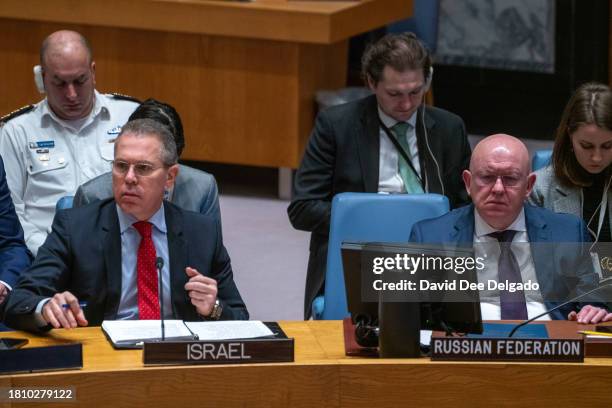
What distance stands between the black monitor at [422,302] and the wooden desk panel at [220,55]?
4.38 meters

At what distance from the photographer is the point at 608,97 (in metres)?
4.53

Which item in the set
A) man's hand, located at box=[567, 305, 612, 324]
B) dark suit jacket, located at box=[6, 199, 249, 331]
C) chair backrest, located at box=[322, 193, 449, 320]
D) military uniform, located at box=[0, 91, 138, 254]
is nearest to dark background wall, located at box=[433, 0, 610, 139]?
military uniform, located at box=[0, 91, 138, 254]

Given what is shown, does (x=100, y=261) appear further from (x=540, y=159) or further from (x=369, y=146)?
(x=540, y=159)

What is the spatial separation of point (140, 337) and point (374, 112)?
1851mm

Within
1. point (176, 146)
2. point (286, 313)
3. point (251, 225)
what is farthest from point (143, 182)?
point (251, 225)

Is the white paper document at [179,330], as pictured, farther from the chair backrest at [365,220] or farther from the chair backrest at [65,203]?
the chair backrest at [65,203]

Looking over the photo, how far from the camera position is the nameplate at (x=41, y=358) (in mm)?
3141

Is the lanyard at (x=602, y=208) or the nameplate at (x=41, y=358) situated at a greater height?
the lanyard at (x=602, y=208)

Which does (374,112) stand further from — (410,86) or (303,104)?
(303,104)

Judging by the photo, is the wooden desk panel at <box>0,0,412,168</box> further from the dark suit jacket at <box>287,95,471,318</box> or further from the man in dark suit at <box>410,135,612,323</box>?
the man in dark suit at <box>410,135,612,323</box>

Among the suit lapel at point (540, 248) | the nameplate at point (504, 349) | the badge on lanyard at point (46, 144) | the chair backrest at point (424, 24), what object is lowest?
the nameplate at point (504, 349)

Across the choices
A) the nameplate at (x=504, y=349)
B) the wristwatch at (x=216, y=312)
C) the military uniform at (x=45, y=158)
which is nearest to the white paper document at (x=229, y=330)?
the wristwatch at (x=216, y=312)

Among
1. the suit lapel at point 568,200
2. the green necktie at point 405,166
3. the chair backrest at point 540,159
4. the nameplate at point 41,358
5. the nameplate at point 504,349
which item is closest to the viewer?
the nameplate at point 41,358

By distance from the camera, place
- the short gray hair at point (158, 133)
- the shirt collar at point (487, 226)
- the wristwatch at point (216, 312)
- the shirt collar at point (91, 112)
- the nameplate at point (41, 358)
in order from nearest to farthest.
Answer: the nameplate at point (41, 358)
the wristwatch at point (216, 312)
the short gray hair at point (158, 133)
the shirt collar at point (487, 226)
the shirt collar at point (91, 112)
